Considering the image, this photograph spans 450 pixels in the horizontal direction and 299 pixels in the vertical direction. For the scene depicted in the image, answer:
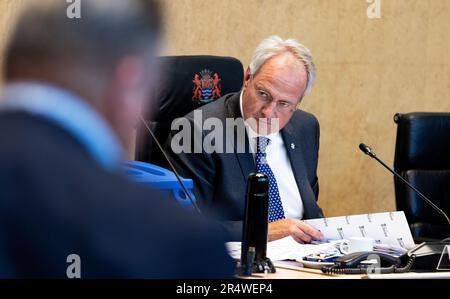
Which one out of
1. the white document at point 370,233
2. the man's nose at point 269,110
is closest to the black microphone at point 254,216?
the white document at point 370,233

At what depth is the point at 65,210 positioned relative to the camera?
598 mm

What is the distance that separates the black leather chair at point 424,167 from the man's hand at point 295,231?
0.99 m

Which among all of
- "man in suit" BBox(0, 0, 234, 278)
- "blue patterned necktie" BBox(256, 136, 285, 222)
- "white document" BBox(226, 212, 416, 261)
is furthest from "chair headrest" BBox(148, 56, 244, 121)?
"man in suit" BBox(0, 0, 234, 278)

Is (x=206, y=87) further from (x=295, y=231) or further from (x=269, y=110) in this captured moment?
(x=295, y=231)

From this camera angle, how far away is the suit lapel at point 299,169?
2.90 m

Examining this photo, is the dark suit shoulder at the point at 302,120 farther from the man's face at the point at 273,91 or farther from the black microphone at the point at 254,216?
the black microphone at the point at 254,216

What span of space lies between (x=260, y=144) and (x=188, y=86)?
18.9 inches

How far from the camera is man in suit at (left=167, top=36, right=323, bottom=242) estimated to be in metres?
2.81

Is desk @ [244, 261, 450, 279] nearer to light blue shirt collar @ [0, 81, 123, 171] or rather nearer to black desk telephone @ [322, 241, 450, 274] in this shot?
black desk telephone @ [322, 241, 450, 274]

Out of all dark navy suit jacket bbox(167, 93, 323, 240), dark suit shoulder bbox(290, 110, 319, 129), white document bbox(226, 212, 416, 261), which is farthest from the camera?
dark suit shoulder bbox(290, 110, 319, 129)

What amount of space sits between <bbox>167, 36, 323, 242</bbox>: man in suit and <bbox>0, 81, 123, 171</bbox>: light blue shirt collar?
2129mm

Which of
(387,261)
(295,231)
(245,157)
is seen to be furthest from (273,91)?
(387,261)
